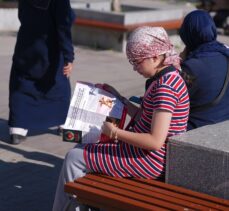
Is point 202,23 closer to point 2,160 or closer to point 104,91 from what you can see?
point 104,91

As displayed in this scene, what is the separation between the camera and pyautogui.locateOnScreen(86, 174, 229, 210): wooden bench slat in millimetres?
3043

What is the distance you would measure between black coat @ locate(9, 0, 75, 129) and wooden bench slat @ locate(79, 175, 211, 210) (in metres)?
2.20

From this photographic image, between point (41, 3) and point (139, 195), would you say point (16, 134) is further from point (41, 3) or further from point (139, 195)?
point (139, 195)

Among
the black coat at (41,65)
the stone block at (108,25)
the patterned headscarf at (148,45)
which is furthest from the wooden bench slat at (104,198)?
the stone block at (108,25)

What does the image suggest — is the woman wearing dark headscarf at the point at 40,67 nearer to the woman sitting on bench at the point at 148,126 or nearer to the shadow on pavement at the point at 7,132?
the shadow on pavement at the point at 7,132

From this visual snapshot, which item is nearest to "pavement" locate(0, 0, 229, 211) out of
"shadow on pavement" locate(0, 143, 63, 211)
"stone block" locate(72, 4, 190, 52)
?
"shadow on pavement" locate(0, 143, 63, 211)

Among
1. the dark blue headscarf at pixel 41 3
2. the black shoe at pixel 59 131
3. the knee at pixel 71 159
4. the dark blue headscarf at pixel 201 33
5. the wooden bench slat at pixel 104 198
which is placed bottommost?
the black shoe at pixel 59 131

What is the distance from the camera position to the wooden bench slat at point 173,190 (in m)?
3.04

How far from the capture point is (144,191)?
3.19 m

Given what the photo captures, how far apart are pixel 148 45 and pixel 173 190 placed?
29.2 inches

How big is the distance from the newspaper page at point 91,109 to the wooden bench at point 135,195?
27cm

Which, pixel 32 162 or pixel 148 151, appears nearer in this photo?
pixel 148 151

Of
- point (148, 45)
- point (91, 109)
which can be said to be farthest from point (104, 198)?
point (148, 45)

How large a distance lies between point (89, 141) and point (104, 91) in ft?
0.97
